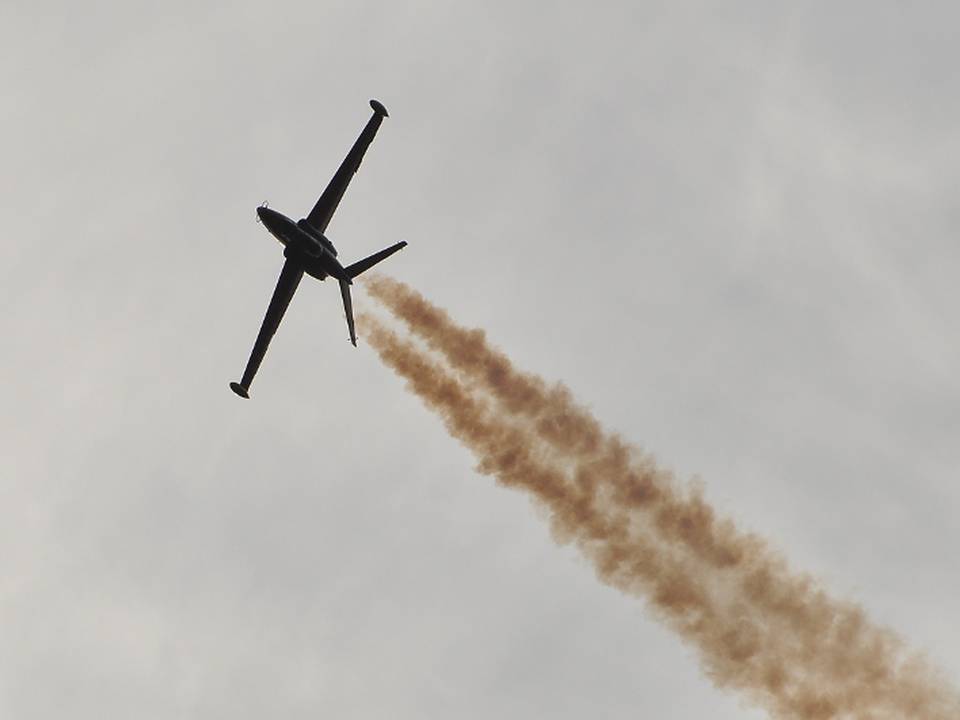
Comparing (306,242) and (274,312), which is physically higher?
(306,242)

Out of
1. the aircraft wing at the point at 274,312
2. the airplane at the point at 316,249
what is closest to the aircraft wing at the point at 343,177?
the airplane at the point at 316,249

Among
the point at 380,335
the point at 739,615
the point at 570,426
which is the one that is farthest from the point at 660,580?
the point at 380,335

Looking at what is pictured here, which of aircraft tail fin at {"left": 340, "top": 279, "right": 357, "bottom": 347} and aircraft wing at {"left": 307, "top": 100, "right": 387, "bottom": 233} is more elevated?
aircraft wing at {"left": 307, "top": 100, "right": 387, "bottom": 233}

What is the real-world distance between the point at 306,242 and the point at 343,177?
813 cm

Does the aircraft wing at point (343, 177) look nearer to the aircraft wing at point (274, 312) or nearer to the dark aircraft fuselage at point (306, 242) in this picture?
the dark aircraft fuselage at point (306, 242)

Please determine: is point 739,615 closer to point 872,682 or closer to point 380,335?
point 872,682

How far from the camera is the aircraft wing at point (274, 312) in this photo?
9900 cm

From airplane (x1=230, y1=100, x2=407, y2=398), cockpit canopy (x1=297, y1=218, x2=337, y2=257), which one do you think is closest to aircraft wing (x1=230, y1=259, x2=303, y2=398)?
airplane (x1=230, y1=100, x2=407, y2=398)

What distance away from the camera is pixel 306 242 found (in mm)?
94750

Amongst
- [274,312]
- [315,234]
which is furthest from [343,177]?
[274,312]

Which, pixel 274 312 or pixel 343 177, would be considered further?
pixel 274 312

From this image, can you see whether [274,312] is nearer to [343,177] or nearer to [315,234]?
[315,234]

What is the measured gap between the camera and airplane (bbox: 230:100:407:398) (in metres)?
94.8

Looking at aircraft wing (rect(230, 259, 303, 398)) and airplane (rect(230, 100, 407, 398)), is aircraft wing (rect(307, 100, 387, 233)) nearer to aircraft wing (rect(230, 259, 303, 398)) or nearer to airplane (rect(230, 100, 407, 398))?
airplane (rect(230, 100, 407, 398))
